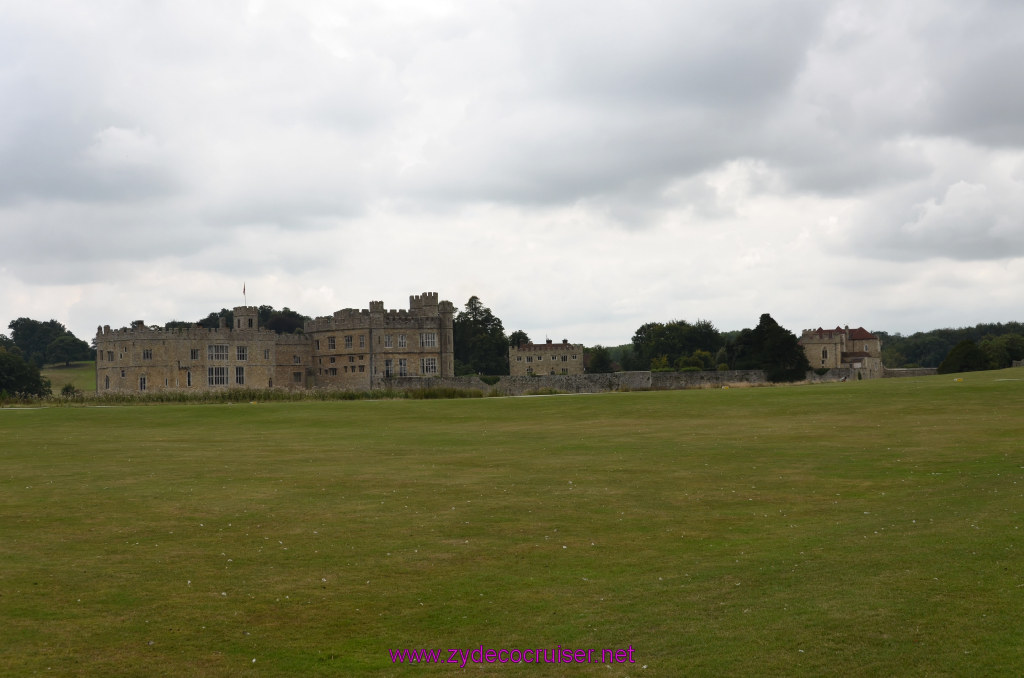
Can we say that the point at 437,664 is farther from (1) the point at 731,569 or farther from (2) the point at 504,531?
(2) the point at 504,531

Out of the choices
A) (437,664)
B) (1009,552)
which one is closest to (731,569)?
(1009,552)

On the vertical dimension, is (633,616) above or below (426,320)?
below

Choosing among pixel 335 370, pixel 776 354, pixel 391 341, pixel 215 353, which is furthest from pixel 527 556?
pixel 335 370

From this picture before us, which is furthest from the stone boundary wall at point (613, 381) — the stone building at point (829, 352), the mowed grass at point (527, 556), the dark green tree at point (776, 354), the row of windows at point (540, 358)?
the mowed grass at point (527, 556)

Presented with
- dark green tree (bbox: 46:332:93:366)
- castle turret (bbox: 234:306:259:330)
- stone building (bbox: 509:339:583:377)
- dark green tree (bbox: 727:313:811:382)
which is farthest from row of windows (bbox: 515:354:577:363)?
dark green tree (bbox: 46:332:93:366)

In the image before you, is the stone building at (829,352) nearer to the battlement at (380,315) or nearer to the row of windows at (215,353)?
the battlement at (380,315)

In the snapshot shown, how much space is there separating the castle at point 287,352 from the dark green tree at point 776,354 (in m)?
31.9

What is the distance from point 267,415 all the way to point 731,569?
36260 mm

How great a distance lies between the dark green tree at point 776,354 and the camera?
8619 centimetres

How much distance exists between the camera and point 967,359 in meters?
75.9

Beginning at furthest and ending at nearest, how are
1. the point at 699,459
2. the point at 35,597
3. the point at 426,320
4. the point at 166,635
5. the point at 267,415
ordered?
the point at 426,320 < the point at 267,415 < the point at 699,459 < the point at 35,597 < the point at 166,635

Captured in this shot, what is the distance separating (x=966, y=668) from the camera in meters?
8.84

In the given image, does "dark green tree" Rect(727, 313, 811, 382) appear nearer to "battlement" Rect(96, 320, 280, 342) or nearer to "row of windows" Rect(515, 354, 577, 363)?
"row of windows" Rect(515, 354, 577, 363)

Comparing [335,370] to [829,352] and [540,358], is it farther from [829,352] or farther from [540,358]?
[829,352]
